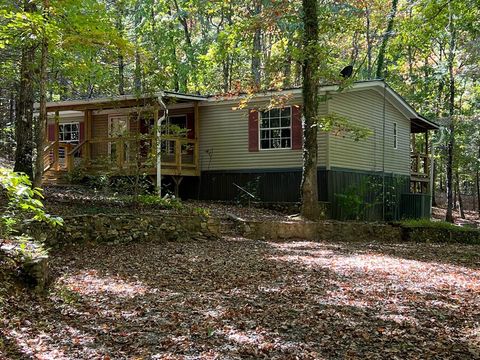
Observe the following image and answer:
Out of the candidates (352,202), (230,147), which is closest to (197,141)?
(230,147)

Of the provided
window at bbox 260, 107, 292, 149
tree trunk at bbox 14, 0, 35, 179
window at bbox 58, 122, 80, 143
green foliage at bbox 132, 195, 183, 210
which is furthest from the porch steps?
window at bbox 260, 107, 292, 149

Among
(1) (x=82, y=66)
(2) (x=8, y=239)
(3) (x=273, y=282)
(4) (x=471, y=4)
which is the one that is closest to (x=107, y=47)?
(1) (x=82, y=66)

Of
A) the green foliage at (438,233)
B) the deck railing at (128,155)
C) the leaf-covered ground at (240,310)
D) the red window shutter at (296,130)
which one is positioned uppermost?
the red window shutter at (296,130)

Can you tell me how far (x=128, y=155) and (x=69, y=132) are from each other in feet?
31.4

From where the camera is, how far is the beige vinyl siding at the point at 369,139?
51.4 ft

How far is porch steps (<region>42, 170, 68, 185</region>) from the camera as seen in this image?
641 inches

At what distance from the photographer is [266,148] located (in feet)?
52.7

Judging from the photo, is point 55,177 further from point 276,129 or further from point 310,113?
point 310,113

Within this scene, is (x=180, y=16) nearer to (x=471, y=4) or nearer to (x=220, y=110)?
(x=220, y=110)

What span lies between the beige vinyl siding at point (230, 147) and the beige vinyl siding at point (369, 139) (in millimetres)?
1588

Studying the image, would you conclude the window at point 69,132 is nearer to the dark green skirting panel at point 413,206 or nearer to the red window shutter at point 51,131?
the red window shutter at point 51,131

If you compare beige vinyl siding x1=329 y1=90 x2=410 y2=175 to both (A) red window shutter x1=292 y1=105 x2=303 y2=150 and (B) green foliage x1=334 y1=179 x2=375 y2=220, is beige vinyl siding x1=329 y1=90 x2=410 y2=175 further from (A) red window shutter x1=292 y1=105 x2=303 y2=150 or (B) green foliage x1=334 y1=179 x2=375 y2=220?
(A) red window shutter x1=292 y1=105 x2=303 y2=150

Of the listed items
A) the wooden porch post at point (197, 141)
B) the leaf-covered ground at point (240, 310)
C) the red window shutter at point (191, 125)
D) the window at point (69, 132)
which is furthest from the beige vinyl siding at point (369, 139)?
the window at point (69, 132)

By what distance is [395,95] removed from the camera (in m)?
17.8
